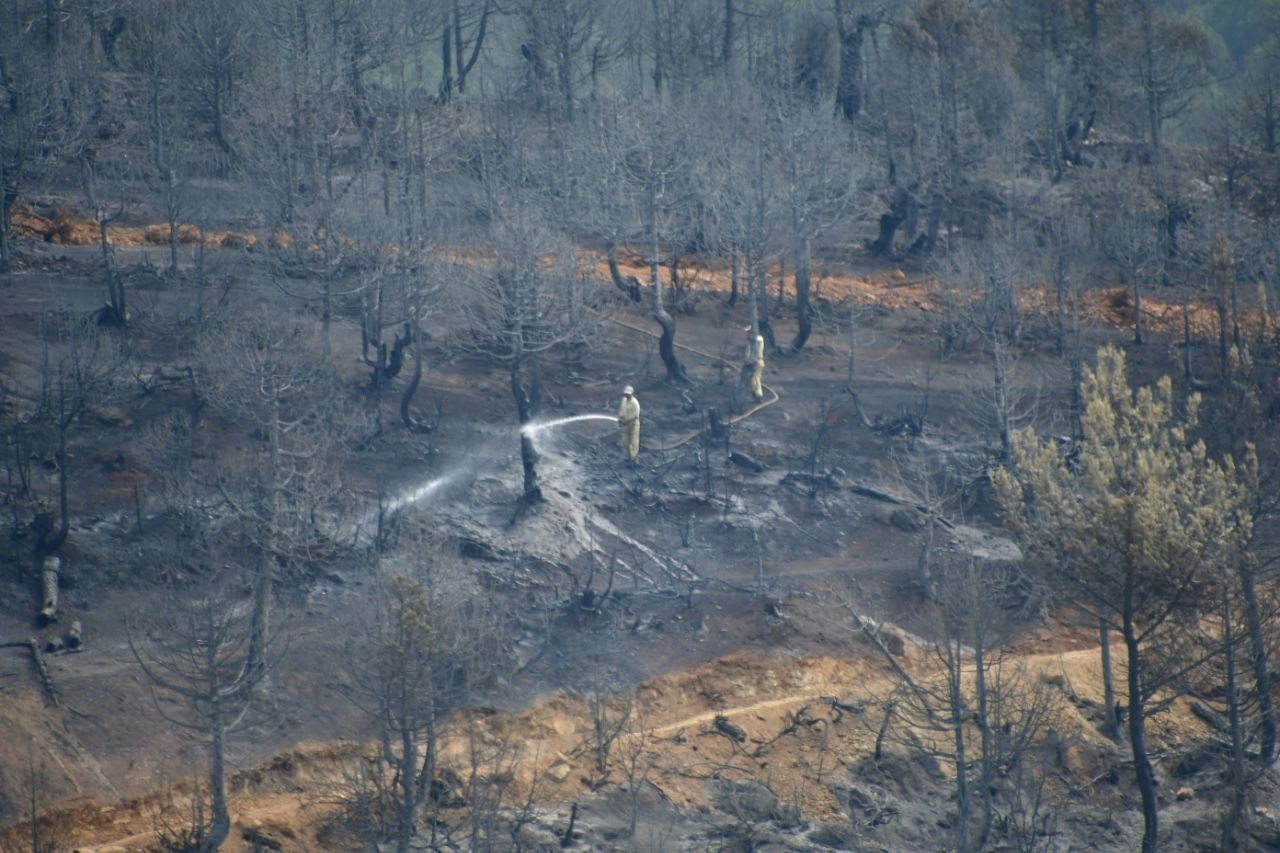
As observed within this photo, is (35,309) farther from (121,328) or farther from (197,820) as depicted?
(197,820)

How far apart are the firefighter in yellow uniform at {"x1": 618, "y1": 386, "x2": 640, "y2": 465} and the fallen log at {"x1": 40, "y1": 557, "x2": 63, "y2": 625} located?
11016mm

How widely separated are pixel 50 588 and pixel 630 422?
1149cm

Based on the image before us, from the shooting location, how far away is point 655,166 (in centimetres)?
3575

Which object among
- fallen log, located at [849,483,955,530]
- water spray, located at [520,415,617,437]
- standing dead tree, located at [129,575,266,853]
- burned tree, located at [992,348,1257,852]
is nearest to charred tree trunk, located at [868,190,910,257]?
fallen log, located at [849,483,955,530]

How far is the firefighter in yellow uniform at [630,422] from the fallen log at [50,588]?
11.0 meters

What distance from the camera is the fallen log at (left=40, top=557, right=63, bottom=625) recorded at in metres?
23.7

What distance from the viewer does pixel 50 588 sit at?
24.0m

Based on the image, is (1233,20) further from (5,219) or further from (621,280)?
(5,219)

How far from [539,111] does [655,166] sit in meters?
10.8

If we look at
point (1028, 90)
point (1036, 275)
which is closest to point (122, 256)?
point (1036, 275)

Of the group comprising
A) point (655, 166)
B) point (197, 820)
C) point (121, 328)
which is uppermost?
point (655, 166)

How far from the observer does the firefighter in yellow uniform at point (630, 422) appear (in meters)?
29.8

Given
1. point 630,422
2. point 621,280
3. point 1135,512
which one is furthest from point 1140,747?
point 621,280

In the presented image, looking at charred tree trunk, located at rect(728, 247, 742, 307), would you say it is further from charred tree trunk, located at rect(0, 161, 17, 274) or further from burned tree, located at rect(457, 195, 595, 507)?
charred tree trunk, located at rect(0, 161, 17, 274)
